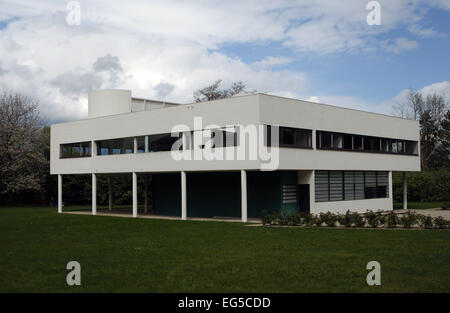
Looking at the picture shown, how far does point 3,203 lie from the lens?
155 ft

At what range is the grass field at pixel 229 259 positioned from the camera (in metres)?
9.56

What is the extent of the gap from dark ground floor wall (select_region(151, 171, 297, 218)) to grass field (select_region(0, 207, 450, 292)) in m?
6.24

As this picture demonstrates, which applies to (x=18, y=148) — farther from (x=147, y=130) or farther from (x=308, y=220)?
(x=308, y=220)

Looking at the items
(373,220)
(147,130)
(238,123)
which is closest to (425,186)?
(238,123)

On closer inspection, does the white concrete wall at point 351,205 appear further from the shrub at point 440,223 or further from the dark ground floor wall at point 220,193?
the shrub at point 440,223

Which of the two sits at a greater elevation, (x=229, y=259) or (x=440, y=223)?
(x=440, y=223)

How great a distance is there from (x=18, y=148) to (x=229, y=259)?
38162 mm

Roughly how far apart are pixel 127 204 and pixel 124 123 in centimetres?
2108

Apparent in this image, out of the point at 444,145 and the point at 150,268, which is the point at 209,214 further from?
the point at 444,145

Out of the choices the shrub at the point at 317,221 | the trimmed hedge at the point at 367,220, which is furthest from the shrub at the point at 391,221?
the shrub at the point at 317,221

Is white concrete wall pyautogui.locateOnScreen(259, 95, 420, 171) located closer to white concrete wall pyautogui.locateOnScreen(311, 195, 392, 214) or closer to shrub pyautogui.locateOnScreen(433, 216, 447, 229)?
white concrete wall pyautogui.locateOnScreen(311, 195, 392, 214)

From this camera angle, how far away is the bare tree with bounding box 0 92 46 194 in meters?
44.7

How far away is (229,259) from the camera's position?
1260cm

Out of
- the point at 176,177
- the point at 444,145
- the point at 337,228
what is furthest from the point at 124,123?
the point at 444,145
